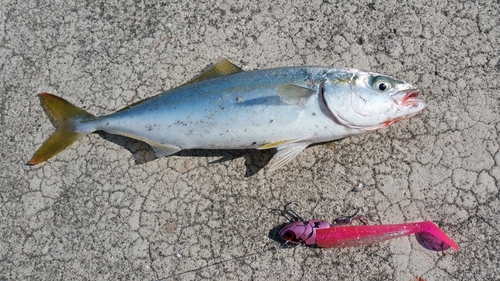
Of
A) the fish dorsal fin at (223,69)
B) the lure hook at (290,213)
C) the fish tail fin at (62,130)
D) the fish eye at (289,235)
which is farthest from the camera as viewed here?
the fish tail fin at (62,130)

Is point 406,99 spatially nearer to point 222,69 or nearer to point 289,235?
point 289,235

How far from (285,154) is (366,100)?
747mm

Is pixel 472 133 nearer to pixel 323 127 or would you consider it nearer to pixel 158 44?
pixel 323 127

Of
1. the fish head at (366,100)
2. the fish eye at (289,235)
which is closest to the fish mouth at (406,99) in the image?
the fish head at (366,100)

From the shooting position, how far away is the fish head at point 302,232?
3232mm

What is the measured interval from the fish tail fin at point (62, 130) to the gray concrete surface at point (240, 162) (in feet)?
0.39

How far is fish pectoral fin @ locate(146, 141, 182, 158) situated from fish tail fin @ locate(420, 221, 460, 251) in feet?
6.71

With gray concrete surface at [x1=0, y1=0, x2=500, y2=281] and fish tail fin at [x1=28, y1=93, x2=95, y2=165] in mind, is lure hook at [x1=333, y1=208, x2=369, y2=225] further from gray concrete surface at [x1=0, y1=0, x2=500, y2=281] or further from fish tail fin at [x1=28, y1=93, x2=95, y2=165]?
fish tail fin at [x1=28, y1=93, x2=95, y2=165]

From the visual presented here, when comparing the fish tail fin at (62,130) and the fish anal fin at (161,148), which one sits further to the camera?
the fish tail fin at (62,130)

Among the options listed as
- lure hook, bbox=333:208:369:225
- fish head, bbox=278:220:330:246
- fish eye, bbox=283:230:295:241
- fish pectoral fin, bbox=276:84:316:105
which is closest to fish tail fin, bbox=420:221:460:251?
lure hook, bbox=333:208:369:225

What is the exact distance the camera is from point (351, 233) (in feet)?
10.5

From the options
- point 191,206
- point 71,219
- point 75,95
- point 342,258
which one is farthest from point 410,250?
point 75,95

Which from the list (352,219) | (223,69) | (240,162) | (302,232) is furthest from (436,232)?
(223,69)

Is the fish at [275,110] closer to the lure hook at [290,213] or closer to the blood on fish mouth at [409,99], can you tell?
the blood on fish mouth at [409,99]
